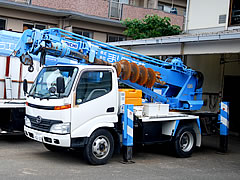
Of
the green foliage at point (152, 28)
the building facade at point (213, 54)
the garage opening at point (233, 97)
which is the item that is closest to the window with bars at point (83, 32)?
the green foliage at point (152, 28)

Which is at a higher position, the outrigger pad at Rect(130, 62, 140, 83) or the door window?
the outrigger pad at Rect(130, 62, 140, 83)

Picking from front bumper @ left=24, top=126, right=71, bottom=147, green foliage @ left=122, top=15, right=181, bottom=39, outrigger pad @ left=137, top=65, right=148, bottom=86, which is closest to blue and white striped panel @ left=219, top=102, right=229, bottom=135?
outrigger pad @ left=137, top=65, right=148, bottom=86

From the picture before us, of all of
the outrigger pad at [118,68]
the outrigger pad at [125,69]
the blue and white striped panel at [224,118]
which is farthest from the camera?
the blue and white striped panel at [224,118]

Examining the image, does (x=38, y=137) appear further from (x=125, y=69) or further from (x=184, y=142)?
(x=184, y=142)

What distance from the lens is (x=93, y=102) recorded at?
799 cm

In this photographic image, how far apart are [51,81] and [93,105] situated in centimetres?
118

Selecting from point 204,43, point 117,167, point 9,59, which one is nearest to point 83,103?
point 117,167

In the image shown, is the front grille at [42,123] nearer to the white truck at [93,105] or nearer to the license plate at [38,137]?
the white truck at [93,105]

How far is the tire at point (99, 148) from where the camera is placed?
7.87 meters

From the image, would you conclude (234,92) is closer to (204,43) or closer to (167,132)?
(204,43)

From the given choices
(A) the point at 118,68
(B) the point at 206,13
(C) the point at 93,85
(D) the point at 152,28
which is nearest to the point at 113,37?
(D) the point at 152,28

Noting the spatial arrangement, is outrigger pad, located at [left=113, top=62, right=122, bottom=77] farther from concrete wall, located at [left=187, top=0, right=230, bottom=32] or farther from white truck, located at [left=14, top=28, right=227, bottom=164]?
concrete wall, located at [left=187, top=0, right=230, bottom=32]

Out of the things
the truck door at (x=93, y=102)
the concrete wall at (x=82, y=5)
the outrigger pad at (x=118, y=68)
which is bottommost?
the truck door at (x=93, y=102)

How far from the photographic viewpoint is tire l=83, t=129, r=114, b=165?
7.87m
